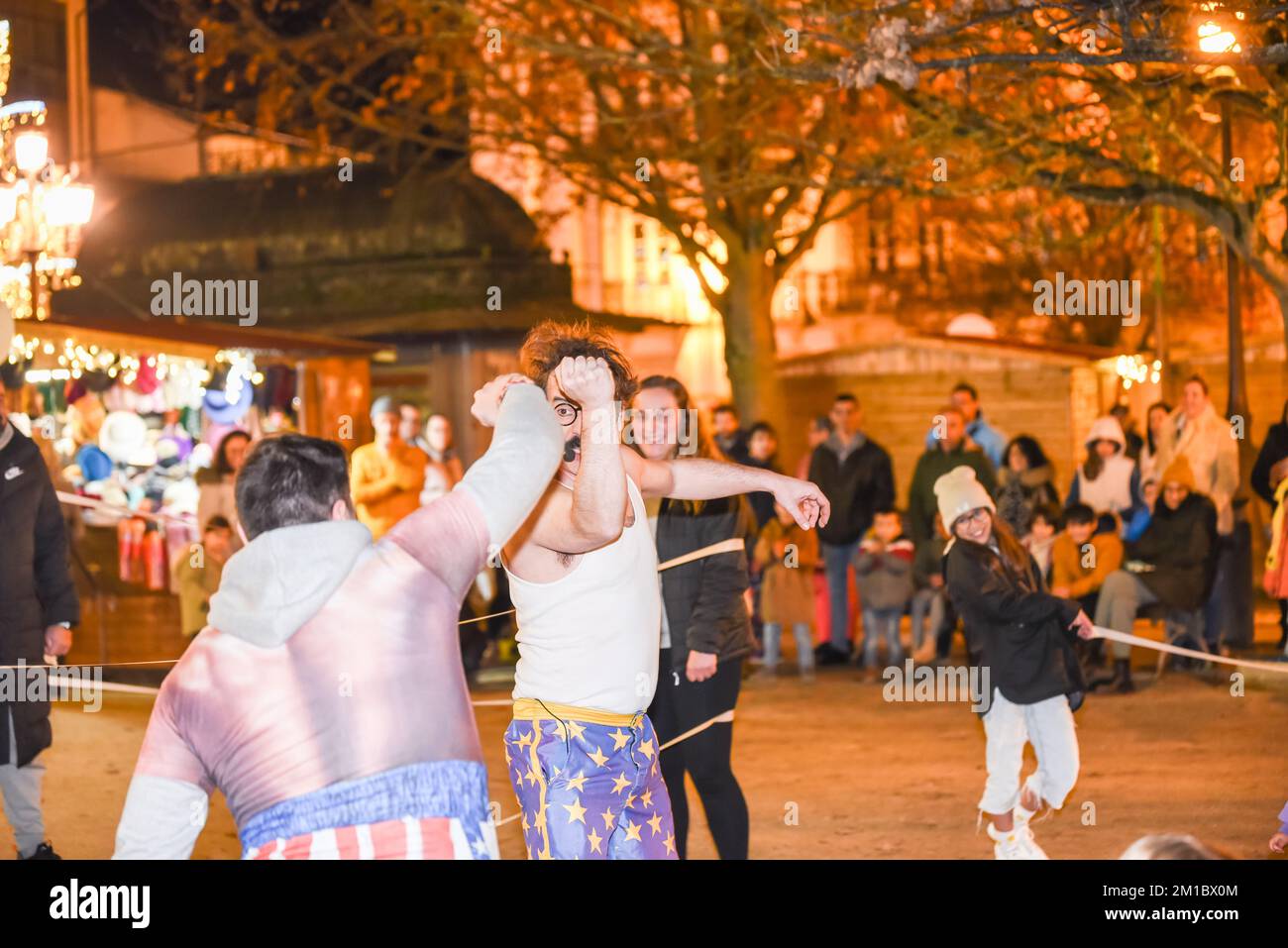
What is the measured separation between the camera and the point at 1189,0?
855 centimetres

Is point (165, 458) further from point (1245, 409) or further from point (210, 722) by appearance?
point (210, 722)

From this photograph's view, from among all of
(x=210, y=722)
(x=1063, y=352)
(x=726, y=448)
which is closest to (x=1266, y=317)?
(x=1063, y=352)

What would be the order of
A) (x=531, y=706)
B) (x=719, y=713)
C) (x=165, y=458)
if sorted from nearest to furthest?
(x=531, y=706)
(x=719, y=713)
(x=165, y=458)

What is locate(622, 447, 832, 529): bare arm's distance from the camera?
4547 mm

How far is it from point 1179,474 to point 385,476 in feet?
19.8

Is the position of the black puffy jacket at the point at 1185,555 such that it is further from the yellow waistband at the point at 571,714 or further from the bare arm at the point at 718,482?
the yellow waistband at the point at 571,714

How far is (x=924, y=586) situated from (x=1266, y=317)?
31.2 metres

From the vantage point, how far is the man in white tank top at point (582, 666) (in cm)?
432

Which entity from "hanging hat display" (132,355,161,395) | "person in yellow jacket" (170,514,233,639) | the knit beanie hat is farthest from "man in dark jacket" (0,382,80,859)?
the knit beanie hat

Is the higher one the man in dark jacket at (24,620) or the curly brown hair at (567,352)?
the curly brown hair at (567,352)

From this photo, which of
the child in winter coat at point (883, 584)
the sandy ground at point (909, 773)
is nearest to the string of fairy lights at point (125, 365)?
the sandy ground at point (909, 773)

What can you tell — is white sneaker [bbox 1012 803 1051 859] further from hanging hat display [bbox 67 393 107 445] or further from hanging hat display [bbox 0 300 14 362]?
hanging hat display [bbox 67 393 107 445]

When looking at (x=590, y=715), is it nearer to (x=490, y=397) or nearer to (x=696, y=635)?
(x=490, y=397)

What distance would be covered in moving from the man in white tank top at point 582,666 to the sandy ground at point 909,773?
3.09 meters
